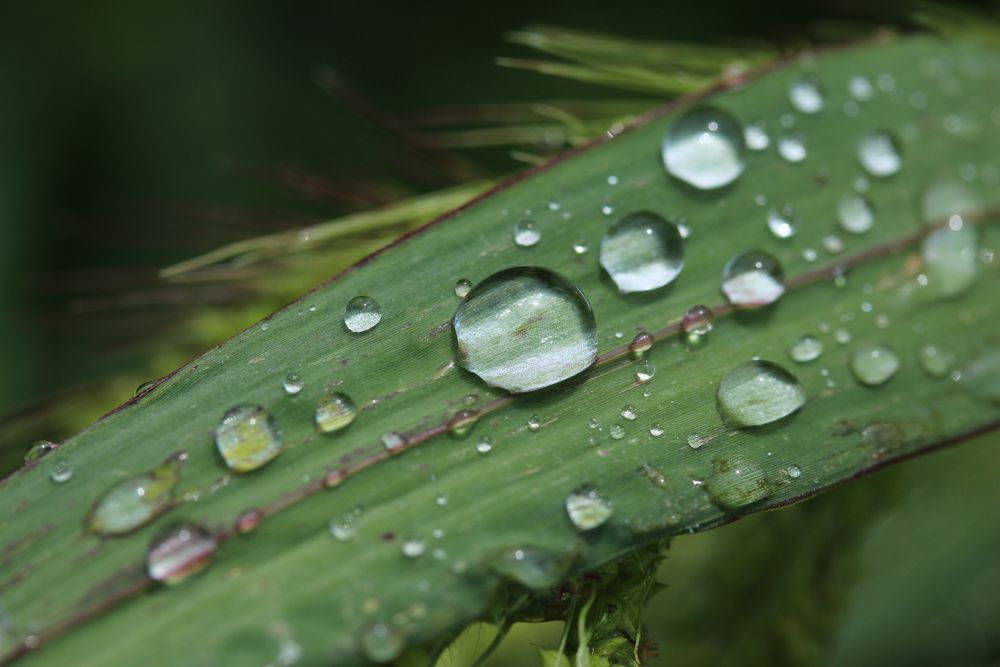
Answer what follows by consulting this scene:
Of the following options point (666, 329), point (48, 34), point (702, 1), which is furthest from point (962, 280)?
point (48, 34)

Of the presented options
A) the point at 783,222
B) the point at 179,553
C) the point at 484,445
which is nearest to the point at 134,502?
the point at 179,553

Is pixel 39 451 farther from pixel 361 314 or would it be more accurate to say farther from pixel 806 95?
pixel 806 95

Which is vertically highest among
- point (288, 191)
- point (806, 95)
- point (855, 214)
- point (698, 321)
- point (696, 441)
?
point (288, 191)

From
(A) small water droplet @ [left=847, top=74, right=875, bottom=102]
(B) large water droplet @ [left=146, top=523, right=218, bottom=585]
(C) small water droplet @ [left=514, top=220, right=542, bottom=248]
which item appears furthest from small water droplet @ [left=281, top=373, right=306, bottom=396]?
(A) small water droplet @ [left=847, top=74, right=875, bottom=102]

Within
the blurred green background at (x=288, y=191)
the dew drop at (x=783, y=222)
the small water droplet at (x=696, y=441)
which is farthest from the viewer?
the blurred green background at (x=288, y=191)

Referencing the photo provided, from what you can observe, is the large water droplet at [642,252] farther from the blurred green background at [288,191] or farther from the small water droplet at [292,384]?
the blurred green background at [288,191]

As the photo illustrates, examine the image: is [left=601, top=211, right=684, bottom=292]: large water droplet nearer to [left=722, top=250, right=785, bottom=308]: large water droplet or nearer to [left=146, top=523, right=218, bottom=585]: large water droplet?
[left=722, top=250, right=785, bottom=308]: large water droplet

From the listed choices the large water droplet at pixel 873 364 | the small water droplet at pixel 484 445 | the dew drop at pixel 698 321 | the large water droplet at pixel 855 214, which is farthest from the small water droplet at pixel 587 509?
the large water droplet at pixel 855 214
